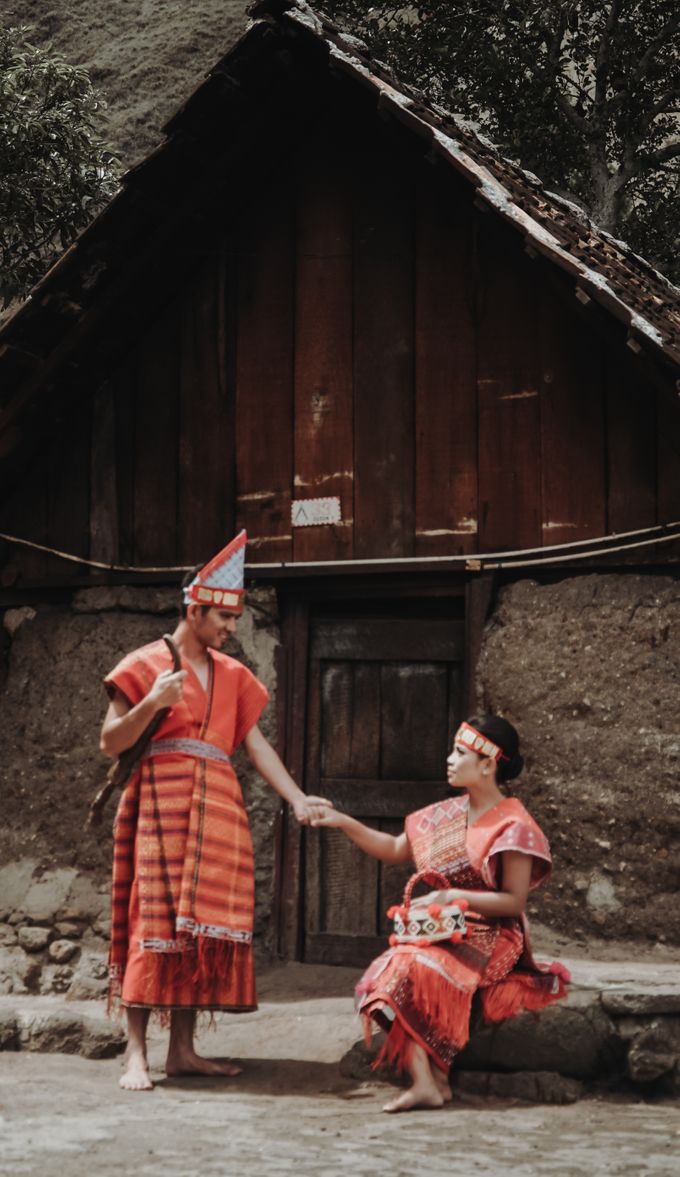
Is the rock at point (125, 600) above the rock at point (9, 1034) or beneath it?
above

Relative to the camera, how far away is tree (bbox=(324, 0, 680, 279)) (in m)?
13.1

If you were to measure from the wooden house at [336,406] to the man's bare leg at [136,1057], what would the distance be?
1816 mm

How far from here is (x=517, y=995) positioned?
5.34 metres

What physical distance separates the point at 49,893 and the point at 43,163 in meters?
5.35

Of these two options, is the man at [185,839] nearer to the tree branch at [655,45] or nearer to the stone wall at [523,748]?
the stone wall at [523,748]

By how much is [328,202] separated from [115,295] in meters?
1.09

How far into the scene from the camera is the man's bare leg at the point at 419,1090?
501 centimetres

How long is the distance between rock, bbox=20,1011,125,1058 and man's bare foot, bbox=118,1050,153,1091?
750 millimetres

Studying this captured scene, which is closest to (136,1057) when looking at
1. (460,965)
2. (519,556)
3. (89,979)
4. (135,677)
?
(460,965)

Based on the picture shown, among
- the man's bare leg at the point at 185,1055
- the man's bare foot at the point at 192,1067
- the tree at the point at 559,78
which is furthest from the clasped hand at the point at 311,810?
the tree at the point at 559,78

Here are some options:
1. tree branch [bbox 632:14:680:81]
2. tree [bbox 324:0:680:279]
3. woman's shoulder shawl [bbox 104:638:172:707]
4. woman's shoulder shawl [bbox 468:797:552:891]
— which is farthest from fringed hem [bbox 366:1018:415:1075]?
tree branch [bbox 632:14:680:81]

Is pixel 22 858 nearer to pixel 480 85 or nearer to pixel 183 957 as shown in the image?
pixel 183 957

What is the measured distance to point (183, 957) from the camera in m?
5.51

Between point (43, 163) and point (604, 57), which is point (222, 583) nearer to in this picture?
point (43, 163)
